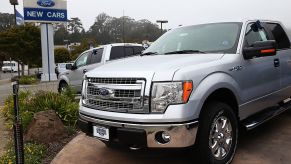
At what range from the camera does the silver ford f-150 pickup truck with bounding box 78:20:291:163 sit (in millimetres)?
3484

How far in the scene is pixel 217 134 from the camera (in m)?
3.92

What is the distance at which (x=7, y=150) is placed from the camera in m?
5.14

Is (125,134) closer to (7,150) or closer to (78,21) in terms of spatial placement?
(7,150)

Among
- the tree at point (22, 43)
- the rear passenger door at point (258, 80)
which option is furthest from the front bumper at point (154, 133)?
the tree at point (22, 43)

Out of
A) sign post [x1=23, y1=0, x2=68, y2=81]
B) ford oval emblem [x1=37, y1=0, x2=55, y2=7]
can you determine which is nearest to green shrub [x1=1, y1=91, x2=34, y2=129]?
sign post [x1=23, y1=0, x2=68, y2=81]

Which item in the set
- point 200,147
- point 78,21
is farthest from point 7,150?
point 78,21

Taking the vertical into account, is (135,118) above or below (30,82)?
above

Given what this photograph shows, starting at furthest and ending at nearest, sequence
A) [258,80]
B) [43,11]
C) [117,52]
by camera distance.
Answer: [43,11] → [117,52] → [258,80]

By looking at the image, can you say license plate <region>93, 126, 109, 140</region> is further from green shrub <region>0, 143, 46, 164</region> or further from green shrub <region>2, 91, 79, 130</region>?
green shrub <region>2, 91, 79, 130</region>

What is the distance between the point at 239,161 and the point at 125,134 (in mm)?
1607

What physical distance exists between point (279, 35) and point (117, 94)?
10.8 feet

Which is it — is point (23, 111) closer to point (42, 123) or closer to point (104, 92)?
point (42, 123)

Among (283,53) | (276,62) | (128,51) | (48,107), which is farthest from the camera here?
(128,51)

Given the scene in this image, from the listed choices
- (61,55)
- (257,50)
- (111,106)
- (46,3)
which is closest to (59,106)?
(111,106)
